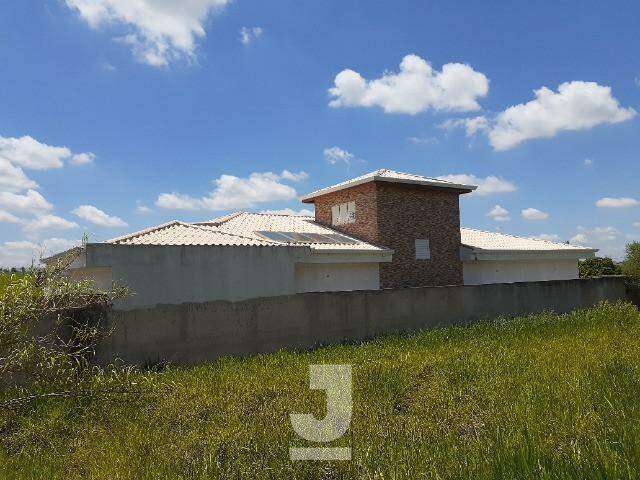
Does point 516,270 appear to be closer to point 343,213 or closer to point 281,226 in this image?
point 343,213

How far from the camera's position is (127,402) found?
7219 mm

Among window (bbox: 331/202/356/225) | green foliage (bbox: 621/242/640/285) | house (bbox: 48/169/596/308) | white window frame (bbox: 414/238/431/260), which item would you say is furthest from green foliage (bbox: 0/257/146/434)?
green foliage (bbox: 621/242/640/285)

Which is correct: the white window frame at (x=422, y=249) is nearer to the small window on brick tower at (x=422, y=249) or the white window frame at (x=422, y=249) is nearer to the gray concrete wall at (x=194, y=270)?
the small window on brick tower at (x=422, y=249)

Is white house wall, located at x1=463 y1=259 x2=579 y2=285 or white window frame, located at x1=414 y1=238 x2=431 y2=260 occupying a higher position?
white window frame, located at x1=414 y1=238 x2=431 y2=260

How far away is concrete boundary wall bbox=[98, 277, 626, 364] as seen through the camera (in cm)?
1026

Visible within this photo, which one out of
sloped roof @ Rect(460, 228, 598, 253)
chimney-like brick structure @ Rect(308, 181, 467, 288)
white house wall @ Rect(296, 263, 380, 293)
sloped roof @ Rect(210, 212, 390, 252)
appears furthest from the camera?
sloped roof @ Rect(460, 228, 598, 253)

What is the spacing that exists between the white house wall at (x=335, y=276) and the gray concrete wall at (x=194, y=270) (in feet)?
7.70

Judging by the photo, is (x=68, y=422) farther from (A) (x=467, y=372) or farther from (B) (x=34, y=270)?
(A) (x=467, y=372)

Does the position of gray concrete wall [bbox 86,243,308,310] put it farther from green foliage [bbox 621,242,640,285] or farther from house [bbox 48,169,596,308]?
green foliage [bbox 621,242,640,285]

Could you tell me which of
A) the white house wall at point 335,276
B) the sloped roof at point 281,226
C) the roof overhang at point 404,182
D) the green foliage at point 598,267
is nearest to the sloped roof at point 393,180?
the roof overhang at point 404,182

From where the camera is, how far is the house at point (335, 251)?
12.8 metres

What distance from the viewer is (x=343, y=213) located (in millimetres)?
21516

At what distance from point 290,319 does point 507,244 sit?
648 inches

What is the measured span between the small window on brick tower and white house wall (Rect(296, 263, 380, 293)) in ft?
7.33
